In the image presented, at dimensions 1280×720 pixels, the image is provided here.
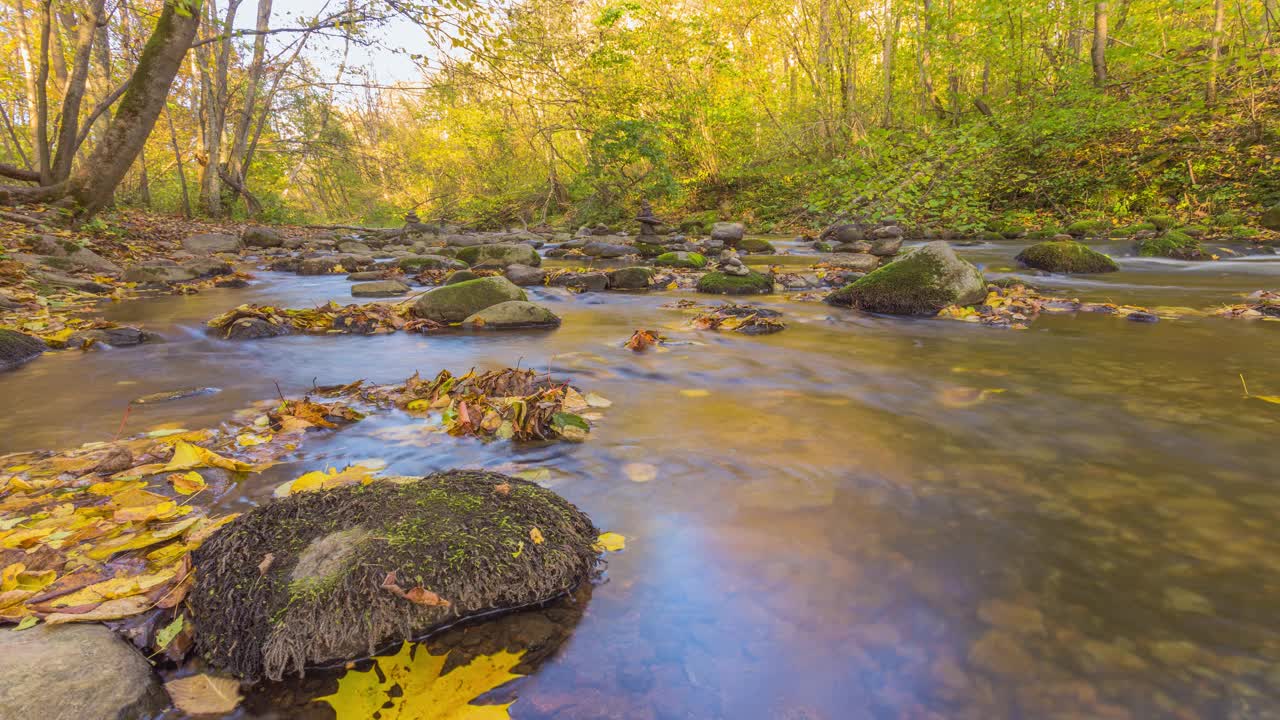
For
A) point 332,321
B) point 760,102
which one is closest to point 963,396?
Answer: point 332,321

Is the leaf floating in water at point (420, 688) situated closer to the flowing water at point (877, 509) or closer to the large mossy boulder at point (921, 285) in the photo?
the flowing water at point (877, 509)

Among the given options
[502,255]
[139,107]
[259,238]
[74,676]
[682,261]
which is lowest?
[74,676]

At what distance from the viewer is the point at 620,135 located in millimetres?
19125

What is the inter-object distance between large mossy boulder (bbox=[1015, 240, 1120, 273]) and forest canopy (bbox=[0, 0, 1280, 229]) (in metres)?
4.86

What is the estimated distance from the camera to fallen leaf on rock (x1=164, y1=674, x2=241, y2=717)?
1559mm

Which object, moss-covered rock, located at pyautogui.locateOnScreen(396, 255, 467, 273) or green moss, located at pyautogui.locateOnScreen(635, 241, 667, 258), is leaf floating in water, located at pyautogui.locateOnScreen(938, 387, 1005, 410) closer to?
moss-covered rock, located at pyautogui.locateOnScreen(396, 255, 467, 273)

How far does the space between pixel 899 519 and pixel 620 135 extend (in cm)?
1827

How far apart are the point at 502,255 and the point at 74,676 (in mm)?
11260

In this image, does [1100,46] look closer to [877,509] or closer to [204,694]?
[877,509]

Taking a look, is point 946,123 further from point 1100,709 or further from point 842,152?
point 1100,709

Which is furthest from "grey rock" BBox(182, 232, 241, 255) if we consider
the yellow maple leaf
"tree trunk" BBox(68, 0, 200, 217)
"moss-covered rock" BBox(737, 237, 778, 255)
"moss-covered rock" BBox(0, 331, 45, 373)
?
the yellow maple leaf

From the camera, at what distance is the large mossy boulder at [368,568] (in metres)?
1.68

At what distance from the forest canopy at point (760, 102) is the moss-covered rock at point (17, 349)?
19.8 feet

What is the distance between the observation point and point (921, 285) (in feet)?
23.7
